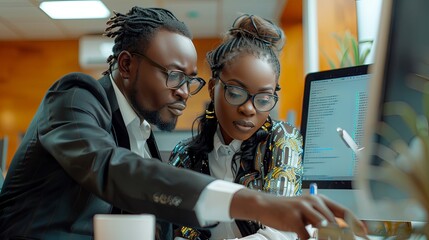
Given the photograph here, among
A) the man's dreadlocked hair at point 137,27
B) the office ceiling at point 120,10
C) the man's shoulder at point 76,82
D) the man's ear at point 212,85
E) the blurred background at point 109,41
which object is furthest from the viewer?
the office ceiling at point 120,10

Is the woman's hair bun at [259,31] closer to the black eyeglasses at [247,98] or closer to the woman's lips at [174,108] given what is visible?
the black eyeglasses at [247,98]

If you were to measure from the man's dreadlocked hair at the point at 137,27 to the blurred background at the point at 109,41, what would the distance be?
Answer: 7.52ft

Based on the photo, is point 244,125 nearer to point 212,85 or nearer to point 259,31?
point 212,85

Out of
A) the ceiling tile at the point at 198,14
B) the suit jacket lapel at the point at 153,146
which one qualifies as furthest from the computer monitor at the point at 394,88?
the ceiling tile at the point at 198,14

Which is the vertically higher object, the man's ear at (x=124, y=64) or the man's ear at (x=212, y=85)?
the man's ear at (x=124, y=64)

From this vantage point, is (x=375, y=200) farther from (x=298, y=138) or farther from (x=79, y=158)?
(x=298, y=138)

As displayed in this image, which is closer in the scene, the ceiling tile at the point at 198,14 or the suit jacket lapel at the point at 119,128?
the suit jacket lapel at the point at 119,128

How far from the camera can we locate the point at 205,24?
623 cm

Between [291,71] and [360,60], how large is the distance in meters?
2.98

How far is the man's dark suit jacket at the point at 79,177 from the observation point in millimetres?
833

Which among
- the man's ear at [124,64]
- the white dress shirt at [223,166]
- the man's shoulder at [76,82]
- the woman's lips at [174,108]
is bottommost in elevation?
the white dress shirt at [223,166]

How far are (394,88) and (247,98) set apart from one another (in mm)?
741

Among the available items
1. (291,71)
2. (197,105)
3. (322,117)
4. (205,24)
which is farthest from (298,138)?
(197,105)

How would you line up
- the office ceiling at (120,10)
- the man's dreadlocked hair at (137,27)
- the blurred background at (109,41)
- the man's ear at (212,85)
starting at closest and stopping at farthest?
the man's dreadlocked hair at (137,27)
the man's ear at (212,85)
the blurred background at (109,41)
the office ceiling at (120,10)
